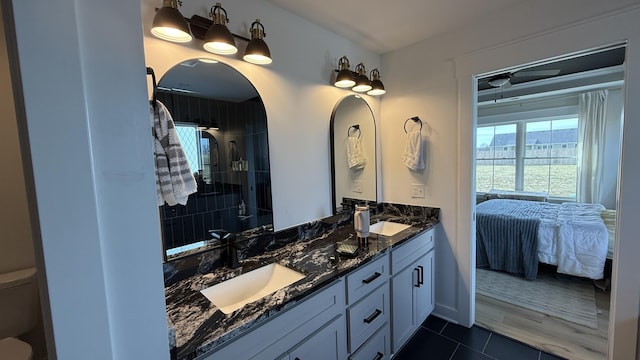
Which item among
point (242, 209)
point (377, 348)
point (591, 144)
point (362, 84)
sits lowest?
point (377, 348)

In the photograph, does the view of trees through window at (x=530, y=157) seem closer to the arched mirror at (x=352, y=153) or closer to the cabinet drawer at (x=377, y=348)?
the arched mirror at (x=352, y=153)

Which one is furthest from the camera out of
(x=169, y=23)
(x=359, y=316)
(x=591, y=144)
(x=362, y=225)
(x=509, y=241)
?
(x=591, y=144)

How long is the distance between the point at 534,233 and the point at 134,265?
3.67m

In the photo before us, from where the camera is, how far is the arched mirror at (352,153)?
2.22 meters

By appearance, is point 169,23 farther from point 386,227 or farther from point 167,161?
point 386,227

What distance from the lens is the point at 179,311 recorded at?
106 cm

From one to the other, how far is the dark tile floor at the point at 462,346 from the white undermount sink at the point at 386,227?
832 mm

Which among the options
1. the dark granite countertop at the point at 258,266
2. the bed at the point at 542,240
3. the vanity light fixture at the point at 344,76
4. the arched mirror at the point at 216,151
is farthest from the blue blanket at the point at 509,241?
the arched mirror at the point at 216,151

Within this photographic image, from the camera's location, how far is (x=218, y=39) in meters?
1.33

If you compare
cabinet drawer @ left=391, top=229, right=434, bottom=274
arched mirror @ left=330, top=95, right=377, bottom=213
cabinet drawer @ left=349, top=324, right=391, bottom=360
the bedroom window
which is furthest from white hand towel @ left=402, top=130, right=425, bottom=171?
the bedroom window

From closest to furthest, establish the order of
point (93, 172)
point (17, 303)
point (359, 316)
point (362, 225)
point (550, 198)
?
point (93, 172), point (17, 303), point (359, 316), point (362, 225), point (550, 198)

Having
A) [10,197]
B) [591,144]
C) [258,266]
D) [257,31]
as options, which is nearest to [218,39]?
[257,31]

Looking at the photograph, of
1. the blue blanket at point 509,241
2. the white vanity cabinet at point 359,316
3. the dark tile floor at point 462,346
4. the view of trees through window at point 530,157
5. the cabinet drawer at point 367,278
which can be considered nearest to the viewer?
the white vanity cabinet at point 359,316

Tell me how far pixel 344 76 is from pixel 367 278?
4.64 ft
